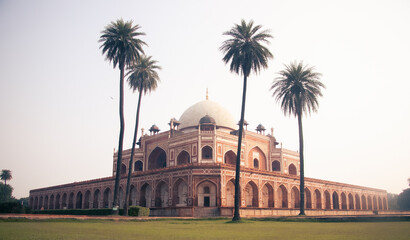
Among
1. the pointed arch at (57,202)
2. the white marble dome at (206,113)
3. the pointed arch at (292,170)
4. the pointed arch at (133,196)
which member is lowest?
the pointed arch at (57,202)

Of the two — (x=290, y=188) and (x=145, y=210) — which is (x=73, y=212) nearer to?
(x=145, y=210)

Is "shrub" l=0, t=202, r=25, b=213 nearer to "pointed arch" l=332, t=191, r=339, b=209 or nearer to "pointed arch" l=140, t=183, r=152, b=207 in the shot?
"pointed arch" l=140, t=183, r=152, b=207

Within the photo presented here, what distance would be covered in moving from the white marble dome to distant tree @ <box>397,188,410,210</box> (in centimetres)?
6331

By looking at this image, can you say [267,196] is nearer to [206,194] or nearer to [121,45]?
[206,194]

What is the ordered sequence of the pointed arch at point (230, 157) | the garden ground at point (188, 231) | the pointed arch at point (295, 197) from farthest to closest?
the pointed arch at point (230, 157), the pointed arch at point (295, 197), the garden ground at point (188, 231)

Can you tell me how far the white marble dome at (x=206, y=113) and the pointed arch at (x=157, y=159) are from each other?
574 cm

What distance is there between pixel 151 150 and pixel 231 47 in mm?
29553

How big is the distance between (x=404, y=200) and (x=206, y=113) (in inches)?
2746

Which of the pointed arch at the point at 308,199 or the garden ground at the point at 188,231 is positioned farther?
the pointed arch at the point at 308,199

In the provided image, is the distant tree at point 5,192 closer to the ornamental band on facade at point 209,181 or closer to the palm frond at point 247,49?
the ornamental band on facade at point 209,181

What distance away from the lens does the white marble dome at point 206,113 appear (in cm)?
6014

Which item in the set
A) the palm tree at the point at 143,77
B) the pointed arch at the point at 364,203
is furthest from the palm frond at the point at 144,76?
the pointed arch at the point at 364,203

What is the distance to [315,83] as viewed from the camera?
135 ft

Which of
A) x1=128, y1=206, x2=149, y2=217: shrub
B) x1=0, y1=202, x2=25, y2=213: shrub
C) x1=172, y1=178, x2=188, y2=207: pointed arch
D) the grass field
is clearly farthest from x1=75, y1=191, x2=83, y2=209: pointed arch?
the grass field
